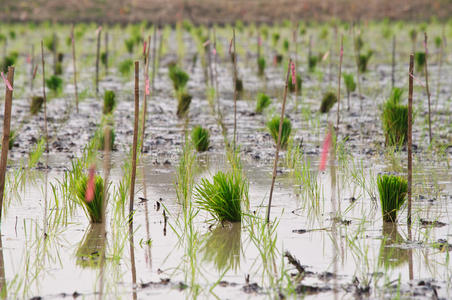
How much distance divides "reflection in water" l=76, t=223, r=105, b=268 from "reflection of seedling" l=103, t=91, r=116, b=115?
426cm

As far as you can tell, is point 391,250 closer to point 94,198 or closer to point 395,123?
point 94,198

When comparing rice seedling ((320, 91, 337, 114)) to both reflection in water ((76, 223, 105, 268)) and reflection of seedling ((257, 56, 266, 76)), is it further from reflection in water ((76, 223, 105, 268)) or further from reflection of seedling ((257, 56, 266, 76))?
reflection in water ((76, 223, 105, 268))

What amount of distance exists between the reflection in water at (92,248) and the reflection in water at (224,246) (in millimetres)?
505

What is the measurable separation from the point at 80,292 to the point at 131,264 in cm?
40

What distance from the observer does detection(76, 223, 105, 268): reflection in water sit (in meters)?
3.42

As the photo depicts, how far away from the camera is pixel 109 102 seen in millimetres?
8258

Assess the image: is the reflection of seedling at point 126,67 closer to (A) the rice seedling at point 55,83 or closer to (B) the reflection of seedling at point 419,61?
(A) the rice seedling at point 55,83

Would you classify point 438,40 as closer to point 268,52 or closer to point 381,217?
point 268,52

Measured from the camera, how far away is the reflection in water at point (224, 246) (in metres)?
3.42

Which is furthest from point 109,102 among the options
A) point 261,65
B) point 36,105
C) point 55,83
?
point 261,65

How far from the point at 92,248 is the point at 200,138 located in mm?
2698

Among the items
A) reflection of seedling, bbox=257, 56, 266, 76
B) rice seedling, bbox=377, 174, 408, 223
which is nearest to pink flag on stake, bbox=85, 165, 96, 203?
rice seedling, bbox=377, 174, 408, 223

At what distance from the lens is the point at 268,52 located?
15820mm

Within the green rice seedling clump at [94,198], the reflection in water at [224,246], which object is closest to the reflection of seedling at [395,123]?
the reflection in water at [224,246]
